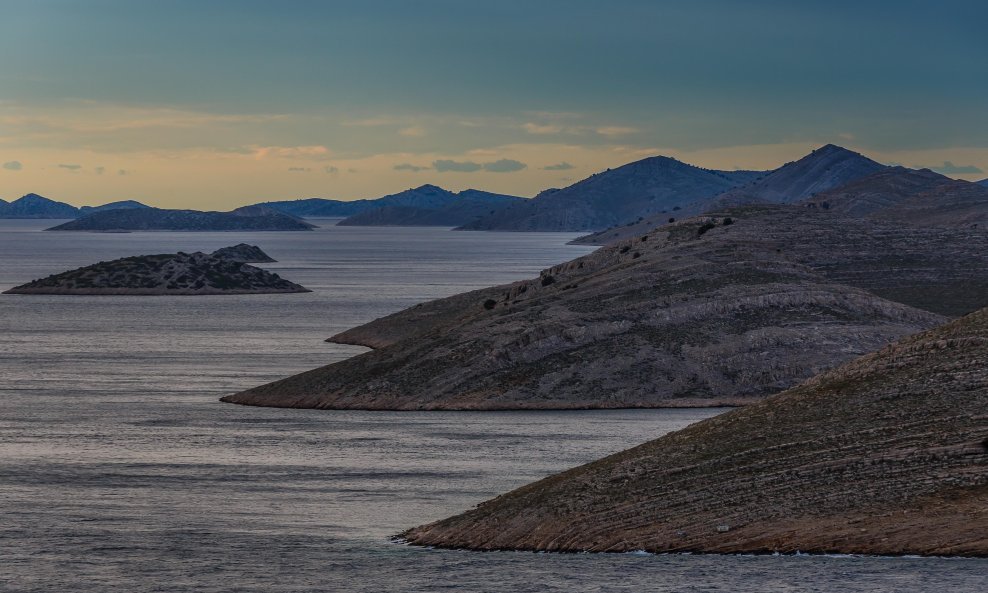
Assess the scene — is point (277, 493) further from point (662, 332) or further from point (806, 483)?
point (662, 332)

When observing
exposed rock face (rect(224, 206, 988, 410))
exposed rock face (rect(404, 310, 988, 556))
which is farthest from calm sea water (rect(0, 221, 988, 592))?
exposed rock face (rect(224, 206, 988, 410))

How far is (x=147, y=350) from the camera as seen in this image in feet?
454

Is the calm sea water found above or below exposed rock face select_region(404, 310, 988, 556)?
below

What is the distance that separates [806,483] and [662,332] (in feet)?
167

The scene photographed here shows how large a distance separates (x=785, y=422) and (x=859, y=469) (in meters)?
5.30

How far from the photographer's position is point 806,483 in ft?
166

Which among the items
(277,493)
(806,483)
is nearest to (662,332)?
(277,493)

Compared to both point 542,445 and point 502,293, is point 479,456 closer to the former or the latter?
point 542,445

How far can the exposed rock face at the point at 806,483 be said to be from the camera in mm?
47562

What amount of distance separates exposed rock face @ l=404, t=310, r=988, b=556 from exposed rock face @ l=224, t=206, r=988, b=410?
35637 mm

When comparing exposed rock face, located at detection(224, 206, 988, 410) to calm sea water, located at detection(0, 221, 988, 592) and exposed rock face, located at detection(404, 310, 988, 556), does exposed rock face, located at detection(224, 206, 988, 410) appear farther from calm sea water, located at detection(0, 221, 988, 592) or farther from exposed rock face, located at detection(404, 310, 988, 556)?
exposed rock face, located at detection(404, 310, 988, 556)

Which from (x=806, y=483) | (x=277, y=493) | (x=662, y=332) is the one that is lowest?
(x=277, y=493)

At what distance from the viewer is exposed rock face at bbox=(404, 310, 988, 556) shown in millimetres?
47562

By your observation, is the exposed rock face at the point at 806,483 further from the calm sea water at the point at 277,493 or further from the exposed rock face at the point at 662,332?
the exposed rock face at the point at 662,332
